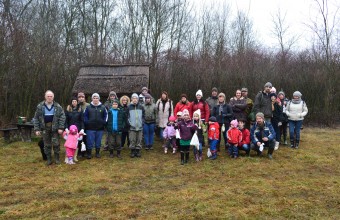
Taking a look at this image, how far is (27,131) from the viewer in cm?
1077

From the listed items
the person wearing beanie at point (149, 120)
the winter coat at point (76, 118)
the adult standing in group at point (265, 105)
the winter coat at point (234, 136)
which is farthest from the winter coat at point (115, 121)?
the adult standing in group at point (265, 105)

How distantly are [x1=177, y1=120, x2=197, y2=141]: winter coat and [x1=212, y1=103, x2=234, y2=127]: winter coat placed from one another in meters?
1.14

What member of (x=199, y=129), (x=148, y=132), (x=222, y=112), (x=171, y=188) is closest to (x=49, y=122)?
(x=148, y=132)

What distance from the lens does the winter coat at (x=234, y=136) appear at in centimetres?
815

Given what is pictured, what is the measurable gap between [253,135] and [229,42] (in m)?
18.6

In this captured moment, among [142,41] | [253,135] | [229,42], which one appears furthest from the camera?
[229,42]

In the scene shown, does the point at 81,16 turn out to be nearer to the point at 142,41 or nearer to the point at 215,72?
the point at 142,41

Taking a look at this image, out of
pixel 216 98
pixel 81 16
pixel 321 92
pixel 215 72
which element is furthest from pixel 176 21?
pixel 216 98

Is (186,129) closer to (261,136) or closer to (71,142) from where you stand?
(261,136)

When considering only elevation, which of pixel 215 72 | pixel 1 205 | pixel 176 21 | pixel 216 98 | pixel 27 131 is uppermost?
pixel 176 21

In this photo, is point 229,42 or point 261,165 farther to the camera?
point 229,42

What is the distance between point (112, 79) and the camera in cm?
1142

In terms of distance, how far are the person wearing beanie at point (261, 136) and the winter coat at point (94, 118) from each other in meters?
3.96

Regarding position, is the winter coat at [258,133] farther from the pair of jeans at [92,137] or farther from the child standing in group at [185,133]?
the pair of jeans at [92,137]
